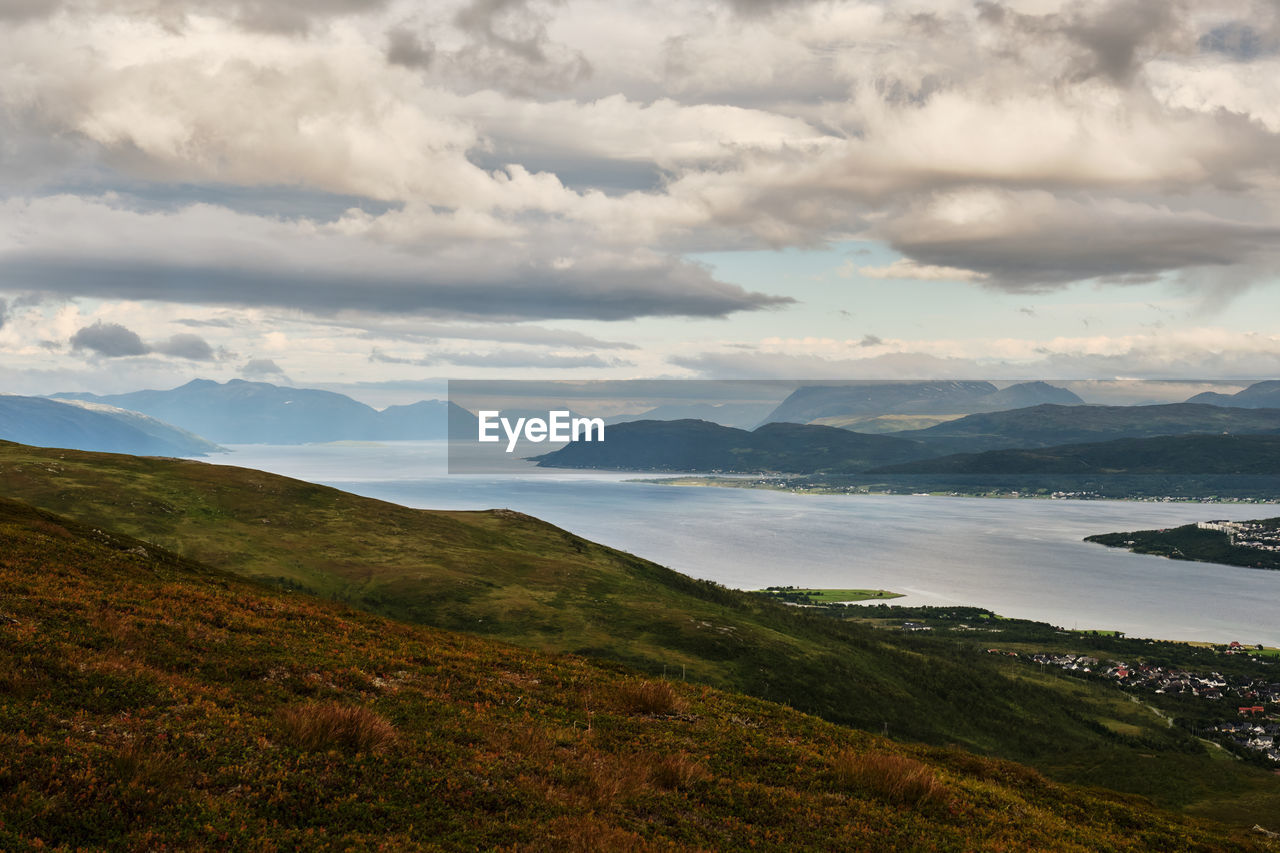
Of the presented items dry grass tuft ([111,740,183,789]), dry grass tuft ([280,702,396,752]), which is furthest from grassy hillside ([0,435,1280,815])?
dry grass tuft ([111,740,183,789])

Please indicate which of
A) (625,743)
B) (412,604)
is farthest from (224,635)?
(412,604)

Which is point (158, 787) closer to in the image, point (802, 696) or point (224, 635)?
point (224, 635)

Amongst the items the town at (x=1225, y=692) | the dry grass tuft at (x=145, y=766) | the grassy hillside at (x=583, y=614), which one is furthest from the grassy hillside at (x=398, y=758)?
the town at (x=1225, y=692)

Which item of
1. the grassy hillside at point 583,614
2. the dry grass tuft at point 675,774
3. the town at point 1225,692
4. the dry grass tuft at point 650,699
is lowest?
the town at point 1225,692

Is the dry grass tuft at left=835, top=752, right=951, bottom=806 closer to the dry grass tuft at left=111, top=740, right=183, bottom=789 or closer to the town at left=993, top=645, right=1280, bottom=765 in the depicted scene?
the dry grass tuft at left=111, top=740, right=183, bottom=789

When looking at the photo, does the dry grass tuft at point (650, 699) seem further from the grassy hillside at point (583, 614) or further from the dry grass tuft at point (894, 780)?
the grassy hillside at point (583, 614)
